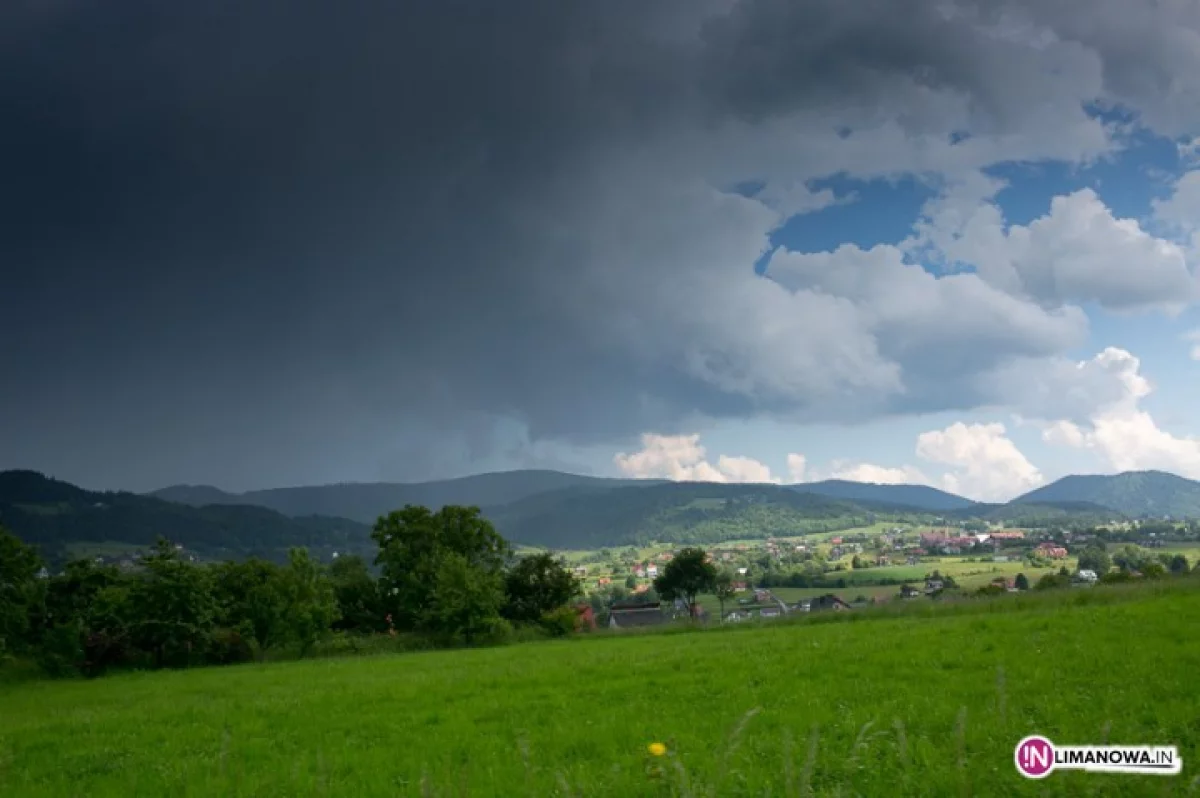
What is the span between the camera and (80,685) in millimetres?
37375

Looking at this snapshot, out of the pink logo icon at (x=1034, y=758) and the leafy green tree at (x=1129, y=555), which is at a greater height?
the pink logo icon at (x=1034, y=758)

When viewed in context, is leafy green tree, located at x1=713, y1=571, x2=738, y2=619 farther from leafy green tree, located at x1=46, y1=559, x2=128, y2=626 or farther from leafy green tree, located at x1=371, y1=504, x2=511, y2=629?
leafy green tree, located at x1=46, y1=559, x2=128, y2=626

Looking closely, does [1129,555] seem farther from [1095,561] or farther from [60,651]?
[60,651]

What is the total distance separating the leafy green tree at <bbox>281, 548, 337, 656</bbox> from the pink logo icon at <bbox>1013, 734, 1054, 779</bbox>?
48037 mm

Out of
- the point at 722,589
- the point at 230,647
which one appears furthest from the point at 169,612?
the point at 722,589

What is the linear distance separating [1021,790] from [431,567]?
5534cm

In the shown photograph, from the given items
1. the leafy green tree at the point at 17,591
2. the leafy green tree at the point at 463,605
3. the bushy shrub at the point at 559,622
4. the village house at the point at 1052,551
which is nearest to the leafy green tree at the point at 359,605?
the leafy green tree at the point at 463,605

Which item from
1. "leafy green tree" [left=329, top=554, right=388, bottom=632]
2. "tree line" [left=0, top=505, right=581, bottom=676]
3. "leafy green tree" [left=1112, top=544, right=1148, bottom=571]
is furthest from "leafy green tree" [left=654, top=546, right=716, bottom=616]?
"leafy green tree" [left=1112, top=544, right=1148, bottom=571]

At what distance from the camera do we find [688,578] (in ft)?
354

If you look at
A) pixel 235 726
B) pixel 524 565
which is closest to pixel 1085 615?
pixel 235 726

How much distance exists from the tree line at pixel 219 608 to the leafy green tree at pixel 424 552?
0.14 meters

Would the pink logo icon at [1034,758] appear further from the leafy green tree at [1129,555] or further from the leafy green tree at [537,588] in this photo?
the leafy green tree at [1129,555]

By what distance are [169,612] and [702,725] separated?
4523 cm

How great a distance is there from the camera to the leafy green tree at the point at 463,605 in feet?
171
